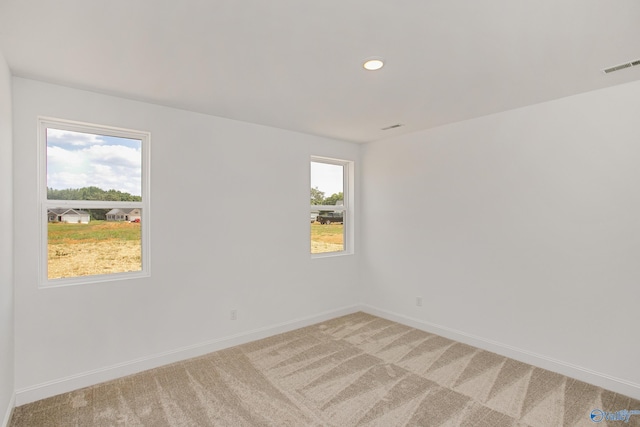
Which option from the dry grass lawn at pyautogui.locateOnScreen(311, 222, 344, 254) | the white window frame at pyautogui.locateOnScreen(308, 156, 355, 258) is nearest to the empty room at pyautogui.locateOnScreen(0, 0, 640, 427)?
the dry grass lawn at pyautogui.locateOnScreen(311, 222, 344, 254)

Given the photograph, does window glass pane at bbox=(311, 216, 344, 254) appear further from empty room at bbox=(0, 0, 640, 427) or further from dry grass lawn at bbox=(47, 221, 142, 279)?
dry grass lawn at bbox=(47, 221, 142, 279)

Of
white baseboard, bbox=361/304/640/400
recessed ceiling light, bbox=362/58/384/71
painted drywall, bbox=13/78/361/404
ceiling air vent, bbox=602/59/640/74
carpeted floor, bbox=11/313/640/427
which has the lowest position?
carpeted floor, bbox=11/313/640/427

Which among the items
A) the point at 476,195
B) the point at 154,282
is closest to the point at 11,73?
the point at 154,282

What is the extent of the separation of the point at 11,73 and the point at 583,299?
4903 millimetres

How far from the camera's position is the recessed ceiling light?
7.12ft

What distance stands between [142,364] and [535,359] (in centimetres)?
366

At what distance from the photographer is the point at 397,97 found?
2.88 meters

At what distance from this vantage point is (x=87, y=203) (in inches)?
110

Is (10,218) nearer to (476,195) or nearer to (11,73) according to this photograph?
Result: (11,73)

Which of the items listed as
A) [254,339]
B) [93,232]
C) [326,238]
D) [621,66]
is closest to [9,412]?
[93,232]

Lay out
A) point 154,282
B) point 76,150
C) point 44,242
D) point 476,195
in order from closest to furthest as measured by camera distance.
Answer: point 44,242 < point 76,150 < point 154,282 < point 476,195

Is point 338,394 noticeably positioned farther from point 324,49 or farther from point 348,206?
point 348,206

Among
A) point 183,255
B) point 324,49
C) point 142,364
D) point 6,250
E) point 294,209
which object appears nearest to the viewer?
point 324,49

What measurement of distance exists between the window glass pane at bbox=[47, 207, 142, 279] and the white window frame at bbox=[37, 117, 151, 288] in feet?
0.13
